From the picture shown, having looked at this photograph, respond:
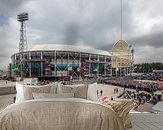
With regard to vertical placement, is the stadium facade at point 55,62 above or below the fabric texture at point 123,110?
above

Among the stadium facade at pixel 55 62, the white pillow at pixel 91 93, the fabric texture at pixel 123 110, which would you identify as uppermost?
the stadium facade at pixel 55 62

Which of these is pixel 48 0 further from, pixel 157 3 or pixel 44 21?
pixel 157 3

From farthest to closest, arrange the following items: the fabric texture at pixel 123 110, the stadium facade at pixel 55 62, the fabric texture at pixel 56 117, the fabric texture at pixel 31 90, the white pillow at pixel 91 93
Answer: the stadium facade at pixel 55 62 → the white pillow at pixel 91 93 → the fabric texture at pixel 31 90 → the fabric texture at pixel 123 110 → the fabric texture at pixel 56 117

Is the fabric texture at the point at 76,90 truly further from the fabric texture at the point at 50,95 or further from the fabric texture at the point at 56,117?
the fabric texture at the point at 56,117

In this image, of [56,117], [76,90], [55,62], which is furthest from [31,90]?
[55,62]

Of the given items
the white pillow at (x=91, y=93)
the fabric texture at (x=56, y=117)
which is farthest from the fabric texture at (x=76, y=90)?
the fabric texture at (x=56, y=117)

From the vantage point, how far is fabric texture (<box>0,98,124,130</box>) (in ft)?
4.88

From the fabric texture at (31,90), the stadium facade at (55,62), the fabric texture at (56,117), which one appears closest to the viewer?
Answer: the fabric texture at (56,117)

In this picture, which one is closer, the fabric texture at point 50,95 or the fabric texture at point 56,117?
the fabric texture at point 56,117

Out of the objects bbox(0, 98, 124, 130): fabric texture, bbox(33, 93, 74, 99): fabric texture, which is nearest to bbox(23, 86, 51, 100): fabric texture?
bbox(33, 93, 74, 99): fabric texture

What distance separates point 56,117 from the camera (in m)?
1.50

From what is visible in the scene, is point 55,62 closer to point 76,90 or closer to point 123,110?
point 76,90

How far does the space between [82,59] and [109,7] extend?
18.0m

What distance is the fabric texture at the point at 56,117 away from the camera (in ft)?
4.88
